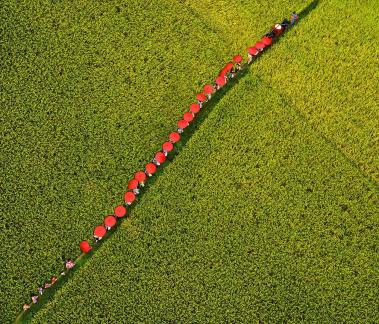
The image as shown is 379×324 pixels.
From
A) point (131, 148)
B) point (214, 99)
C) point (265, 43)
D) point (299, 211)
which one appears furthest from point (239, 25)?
point (299, 211)

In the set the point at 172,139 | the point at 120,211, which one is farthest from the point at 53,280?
the point at 172,139

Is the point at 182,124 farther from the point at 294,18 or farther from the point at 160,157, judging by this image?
the point at 294,18

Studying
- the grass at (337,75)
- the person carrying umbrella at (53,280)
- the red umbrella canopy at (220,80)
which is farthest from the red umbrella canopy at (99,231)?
the grass at (337,75)

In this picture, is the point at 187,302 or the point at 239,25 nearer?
the point at 187,302

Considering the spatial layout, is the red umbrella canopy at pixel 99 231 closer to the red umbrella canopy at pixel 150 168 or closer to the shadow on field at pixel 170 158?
the shadow on field at pixel 170 158

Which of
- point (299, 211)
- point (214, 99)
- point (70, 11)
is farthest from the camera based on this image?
point (70, 11)

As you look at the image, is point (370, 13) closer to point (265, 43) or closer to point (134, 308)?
point (265, 43)

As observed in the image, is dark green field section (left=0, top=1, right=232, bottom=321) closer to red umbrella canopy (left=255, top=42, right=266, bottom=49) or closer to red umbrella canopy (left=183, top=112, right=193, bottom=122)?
red umbrella canopy (left=183, top=112, right=193, bottom=122)
